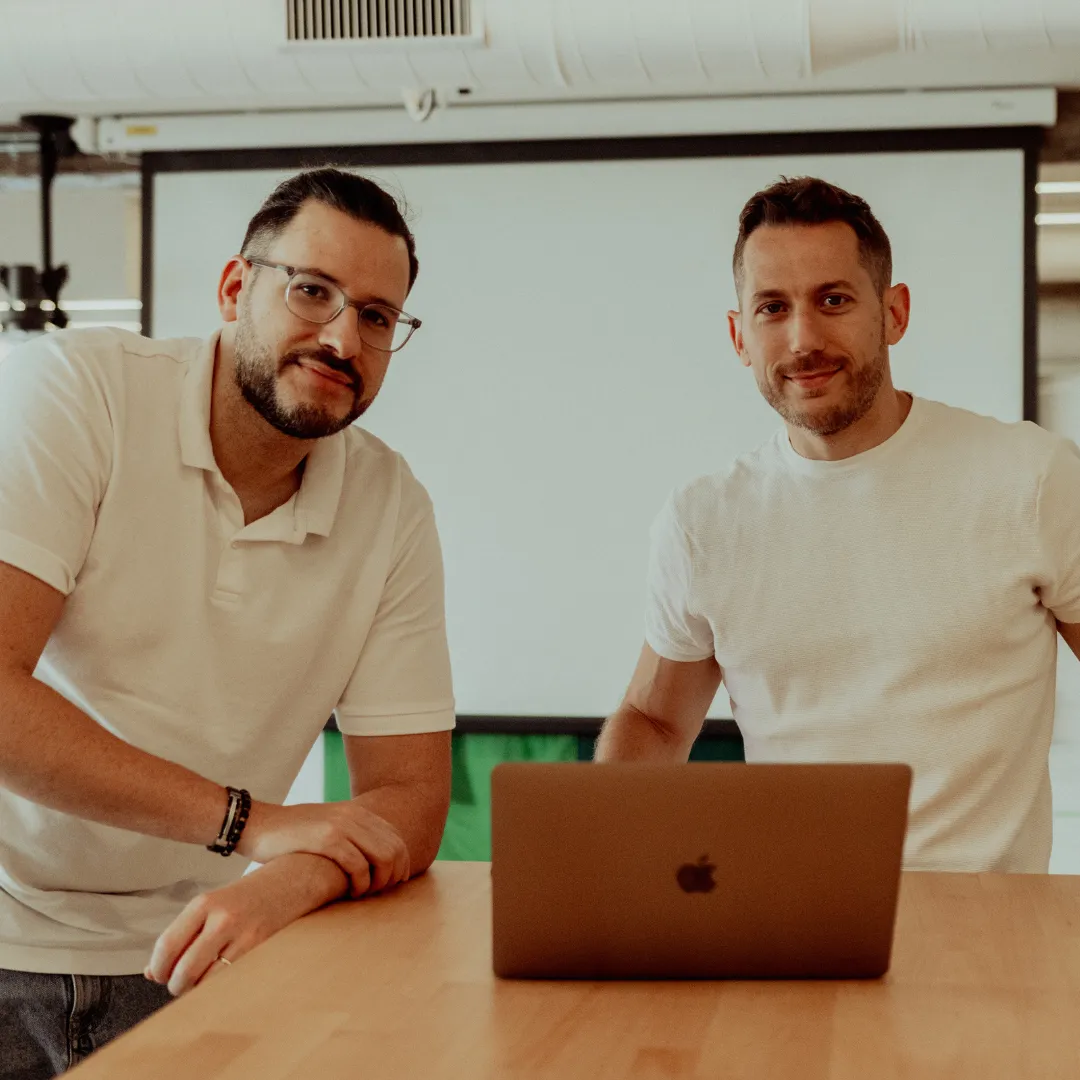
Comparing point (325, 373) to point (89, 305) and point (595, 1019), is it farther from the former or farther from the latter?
point (89, 305)

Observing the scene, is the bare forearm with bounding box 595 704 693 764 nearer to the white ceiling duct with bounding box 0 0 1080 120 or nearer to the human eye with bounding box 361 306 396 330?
the human eye with bounding box 361 306 396 330

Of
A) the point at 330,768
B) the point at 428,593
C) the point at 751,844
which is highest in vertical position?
the point at 428,593

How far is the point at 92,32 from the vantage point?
10.8ft

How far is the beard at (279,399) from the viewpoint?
1.79 metres

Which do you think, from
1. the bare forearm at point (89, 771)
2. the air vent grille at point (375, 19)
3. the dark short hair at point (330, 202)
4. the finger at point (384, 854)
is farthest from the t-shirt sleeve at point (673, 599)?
the air vent grille at point (375, 19)

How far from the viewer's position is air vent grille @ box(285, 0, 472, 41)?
3.22 meters

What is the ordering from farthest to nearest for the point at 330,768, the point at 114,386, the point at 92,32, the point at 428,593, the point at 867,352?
the point at 330,768 < the point at 92,32 < the point at 867,352 < the point at 428,593 < the point at 114,386

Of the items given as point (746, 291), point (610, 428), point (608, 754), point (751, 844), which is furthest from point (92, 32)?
point (751, 844)

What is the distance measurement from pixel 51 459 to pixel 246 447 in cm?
28

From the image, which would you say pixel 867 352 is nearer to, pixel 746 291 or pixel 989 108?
pixel 746 291

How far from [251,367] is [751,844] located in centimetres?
102

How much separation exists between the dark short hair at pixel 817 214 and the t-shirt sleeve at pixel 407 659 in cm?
67

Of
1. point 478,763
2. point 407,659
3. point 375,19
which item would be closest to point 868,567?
point 407,659

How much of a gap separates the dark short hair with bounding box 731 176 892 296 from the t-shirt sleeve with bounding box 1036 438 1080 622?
15.5 inches
